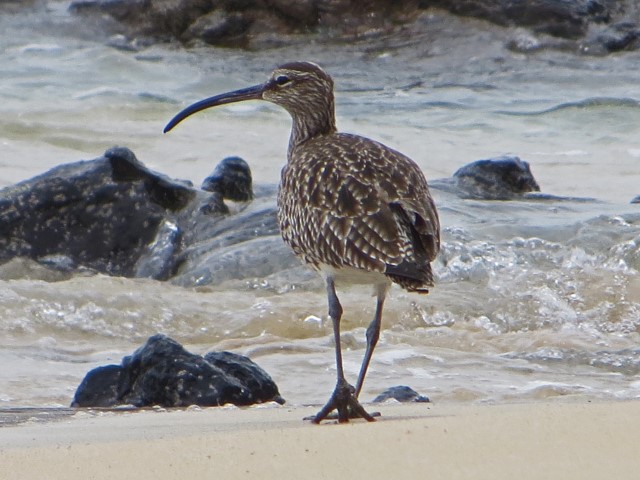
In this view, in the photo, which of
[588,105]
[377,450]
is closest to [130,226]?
[377,450]

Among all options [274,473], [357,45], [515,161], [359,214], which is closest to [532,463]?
[274,473]

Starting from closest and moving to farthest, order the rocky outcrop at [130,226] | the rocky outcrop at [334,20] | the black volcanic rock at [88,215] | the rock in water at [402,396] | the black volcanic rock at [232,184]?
1. the rock in water at [402,396]
2. the rocky outcrop at [130,226]
3. the black volcanic rock at [88,215]
4. the black volcanic rock at [232,184]
5. the rocky outcrop at [334,20]

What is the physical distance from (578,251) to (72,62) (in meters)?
12.7

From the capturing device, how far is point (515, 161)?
44.0 ft

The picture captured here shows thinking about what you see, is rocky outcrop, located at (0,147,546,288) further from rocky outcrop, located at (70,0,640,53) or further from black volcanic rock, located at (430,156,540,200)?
rocky outcrop, located at (70,0,640,53)

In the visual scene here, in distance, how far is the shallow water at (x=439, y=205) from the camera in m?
7.80

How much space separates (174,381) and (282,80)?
2200mm

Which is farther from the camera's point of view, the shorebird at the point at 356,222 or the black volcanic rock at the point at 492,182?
the black volcanic rock at the point at 492,182

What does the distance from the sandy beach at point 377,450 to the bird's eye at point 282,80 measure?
3.15m

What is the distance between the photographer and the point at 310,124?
7.63 meters

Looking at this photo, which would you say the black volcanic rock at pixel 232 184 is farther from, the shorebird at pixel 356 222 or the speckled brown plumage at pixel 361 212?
the speckled brown plumage at pixel 361 212

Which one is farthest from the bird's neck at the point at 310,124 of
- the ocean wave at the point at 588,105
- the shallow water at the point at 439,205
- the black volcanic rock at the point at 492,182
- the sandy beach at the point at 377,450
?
the ocean wave at the point at 588,105

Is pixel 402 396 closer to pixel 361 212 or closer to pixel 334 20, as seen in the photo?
pixel 361 212

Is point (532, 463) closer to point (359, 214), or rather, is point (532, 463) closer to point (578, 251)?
point (359, 214)
